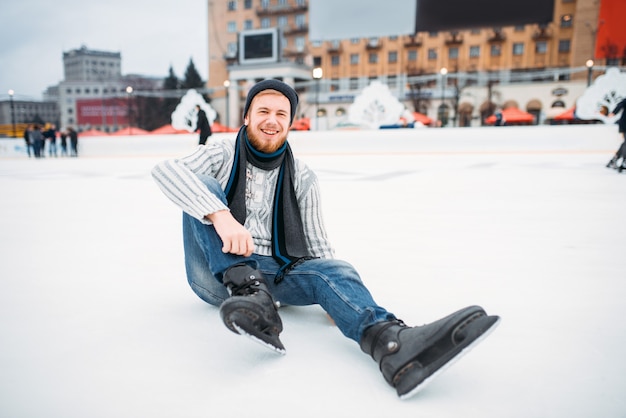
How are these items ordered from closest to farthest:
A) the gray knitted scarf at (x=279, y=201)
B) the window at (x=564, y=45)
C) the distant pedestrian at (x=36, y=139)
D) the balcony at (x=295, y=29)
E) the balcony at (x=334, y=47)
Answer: the gray knitted scarf at (x=279, y=201) → the distant pedestrian at (x=36, y=139) → the window at (x=564, y=45) → the balcony at (x=334, y=47) → the balcony at (x=295, y=29)

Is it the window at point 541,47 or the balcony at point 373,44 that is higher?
the balcony at point 373,44

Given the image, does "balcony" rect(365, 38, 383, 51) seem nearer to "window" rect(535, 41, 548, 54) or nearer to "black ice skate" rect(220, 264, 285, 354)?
"window" rect(535, 41, 548, 54)

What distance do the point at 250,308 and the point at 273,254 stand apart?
411 mm

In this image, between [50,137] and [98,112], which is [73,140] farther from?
[98,112]

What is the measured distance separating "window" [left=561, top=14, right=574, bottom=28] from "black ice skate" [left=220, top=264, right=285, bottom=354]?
4028 cm

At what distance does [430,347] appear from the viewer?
98cm

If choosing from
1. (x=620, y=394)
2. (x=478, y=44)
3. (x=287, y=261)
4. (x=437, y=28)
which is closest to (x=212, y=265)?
(x=287, y=261)

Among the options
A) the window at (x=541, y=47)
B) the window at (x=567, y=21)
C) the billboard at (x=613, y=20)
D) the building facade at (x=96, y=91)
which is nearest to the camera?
the billboard at (x=613, y=20)

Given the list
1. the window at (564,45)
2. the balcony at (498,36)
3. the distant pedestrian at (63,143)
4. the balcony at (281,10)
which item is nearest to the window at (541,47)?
the window at (564,45)

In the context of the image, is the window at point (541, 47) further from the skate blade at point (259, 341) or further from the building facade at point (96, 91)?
the skate blade at point (259, 341)

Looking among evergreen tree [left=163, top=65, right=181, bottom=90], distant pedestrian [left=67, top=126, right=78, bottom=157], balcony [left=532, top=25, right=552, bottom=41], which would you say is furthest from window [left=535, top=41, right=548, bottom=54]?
distant pedestrian [left=67, top=126, right=78, bottom=157]

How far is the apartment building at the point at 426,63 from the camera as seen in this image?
31.2 metres

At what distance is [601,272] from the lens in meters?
1.99

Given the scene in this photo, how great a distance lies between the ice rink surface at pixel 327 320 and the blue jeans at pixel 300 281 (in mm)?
109
